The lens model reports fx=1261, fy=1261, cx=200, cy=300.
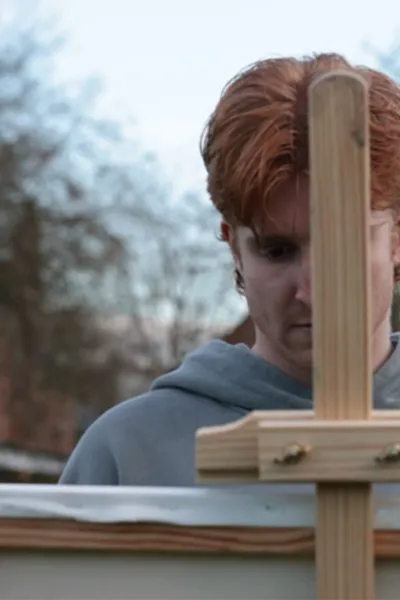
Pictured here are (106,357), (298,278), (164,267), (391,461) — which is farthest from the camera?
(106,357)

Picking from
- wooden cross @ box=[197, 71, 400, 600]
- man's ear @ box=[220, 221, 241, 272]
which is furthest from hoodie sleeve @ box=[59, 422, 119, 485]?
wooden cross @ box=[197, 71, 400, 600]

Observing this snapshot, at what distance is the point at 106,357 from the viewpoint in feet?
64.3

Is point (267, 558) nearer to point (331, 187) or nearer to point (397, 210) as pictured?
point (331, 187)

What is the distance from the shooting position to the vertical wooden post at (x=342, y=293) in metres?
1.04

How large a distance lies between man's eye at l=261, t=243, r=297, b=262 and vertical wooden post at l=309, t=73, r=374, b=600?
328 millimetres

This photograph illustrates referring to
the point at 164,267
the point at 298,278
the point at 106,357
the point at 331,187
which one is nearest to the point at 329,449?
the point at 331,187

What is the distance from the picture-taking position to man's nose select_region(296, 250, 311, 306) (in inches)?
53.6

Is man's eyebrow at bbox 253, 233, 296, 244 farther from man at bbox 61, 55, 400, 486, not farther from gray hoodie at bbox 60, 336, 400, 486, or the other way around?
gray hoodie at bbox 60, 336, 400, 486

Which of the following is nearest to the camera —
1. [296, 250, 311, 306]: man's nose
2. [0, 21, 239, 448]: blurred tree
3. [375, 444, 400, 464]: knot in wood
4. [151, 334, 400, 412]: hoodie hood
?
[375, 444, 400, 464]: knot in wood

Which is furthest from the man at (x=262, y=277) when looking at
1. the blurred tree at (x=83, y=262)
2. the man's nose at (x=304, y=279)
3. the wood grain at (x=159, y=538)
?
the blurred tree at (x=83, y=262)

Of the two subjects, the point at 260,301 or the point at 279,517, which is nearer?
the point at 279,517

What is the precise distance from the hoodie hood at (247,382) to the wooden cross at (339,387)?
39 cm

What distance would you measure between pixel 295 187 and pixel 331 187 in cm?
33

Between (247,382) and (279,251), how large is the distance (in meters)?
0.18
